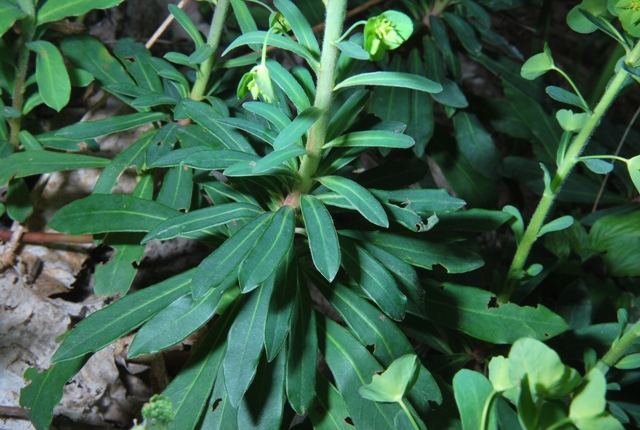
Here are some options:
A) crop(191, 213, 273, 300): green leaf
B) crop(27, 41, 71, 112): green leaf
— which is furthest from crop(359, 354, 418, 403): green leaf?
crop(27, 41, 71, 112): green leaf

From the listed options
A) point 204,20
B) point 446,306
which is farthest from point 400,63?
point 446,306

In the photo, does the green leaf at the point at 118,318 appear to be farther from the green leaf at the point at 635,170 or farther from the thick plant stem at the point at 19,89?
the green leaf at the point at 635,170

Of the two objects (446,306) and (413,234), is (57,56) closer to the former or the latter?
(413,234)

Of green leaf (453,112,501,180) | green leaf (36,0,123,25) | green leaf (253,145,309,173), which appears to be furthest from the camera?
green leaf (453,112,501,180)

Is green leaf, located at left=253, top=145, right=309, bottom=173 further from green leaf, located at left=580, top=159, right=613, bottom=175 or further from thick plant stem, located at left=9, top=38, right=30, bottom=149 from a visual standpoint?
thick plant stem, located at left=9, top=38, right=30, bottom=149

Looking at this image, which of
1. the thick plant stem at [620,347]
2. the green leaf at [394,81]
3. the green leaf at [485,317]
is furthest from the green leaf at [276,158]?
the thick plant stem at [620,347]

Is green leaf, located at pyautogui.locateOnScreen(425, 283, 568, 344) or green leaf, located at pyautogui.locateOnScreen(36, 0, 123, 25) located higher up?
green leaf, located at pyautogui.locateOnScreen(36, 0, 123, 25)

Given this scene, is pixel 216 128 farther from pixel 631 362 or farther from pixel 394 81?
pixel 631 362
